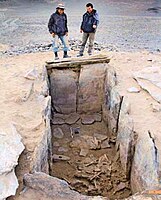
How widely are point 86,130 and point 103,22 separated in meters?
5.96

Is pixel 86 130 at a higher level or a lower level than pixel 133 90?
lower

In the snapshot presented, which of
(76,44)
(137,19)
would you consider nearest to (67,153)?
(76,44)

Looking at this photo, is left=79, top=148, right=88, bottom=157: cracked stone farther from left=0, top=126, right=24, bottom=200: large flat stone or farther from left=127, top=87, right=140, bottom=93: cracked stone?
left=0, top=126, right=24, bottom=200: large flat stone

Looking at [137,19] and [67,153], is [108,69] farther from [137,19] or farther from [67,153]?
[137,19]

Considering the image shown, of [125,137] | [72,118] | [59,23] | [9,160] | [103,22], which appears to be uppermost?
[59,23]

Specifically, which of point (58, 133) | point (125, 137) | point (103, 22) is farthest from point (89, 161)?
point (103, 22)

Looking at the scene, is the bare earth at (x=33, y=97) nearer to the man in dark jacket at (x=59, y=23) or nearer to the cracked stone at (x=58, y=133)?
the man in dark jacket at (x=59, y=23)

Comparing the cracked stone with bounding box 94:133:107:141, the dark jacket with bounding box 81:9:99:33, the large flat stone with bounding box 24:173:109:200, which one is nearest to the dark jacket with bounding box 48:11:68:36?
the dark jacket with bounding box 81:9:99:33

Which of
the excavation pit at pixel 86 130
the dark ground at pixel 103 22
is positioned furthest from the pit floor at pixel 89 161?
the dark ground at pixel 103 22

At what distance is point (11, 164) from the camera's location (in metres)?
4.20

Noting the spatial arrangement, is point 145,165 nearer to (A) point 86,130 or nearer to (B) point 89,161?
(B) point 89,161

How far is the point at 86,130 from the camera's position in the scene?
8.02 metres

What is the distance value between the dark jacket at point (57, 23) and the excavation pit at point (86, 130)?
0.80m

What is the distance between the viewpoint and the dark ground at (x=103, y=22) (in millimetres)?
10727
